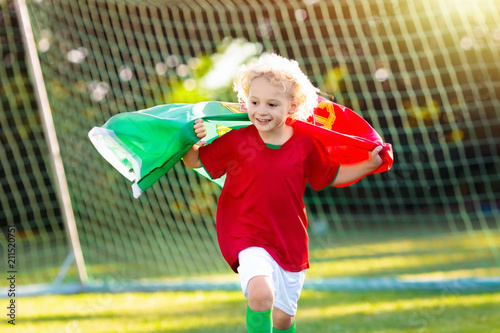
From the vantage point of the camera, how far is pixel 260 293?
2357 millimetres

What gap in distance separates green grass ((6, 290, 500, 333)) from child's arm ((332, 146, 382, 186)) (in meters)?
1.40

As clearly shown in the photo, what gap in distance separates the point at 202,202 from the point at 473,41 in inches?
152

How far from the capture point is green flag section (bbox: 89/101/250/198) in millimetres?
2648

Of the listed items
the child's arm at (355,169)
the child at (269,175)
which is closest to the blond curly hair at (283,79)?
the child at (269,175)

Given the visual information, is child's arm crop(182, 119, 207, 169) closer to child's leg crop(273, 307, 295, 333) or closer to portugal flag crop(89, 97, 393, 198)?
portugal flag crop(89, 97, 393, 198)

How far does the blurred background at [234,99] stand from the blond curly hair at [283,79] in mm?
3207

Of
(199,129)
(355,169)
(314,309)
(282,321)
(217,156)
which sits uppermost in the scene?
(199,129)

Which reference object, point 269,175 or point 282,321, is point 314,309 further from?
point 269,175

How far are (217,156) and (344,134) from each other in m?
0.54

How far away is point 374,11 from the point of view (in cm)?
778

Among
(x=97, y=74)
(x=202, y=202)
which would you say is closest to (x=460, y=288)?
(x=202, y=202)

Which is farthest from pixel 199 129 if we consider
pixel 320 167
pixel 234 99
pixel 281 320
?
pixel 234 99

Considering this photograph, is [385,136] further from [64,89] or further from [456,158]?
[64,89]

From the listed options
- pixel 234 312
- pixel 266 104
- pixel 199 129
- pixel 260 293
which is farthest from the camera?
pixel 234 312
